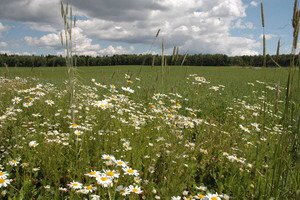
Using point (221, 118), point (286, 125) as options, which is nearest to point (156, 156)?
point (286, 125)

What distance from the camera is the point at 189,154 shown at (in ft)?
13.2

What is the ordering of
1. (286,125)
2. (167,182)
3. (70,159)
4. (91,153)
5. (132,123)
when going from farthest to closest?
(132,123) → (91,153) → (70,159) → (167,182) → (286,125)

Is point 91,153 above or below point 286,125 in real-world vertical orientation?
below

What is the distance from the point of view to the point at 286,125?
2416 millimetres

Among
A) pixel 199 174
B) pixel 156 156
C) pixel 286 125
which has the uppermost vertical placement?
pixel 286 125

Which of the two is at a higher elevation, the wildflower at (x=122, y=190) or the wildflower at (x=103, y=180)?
the wildflower at (x=103, y=180)

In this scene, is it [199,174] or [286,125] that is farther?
[199,174]

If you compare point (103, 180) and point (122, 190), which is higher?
point (103, 180)

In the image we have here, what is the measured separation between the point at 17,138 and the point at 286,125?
3157 millimetres

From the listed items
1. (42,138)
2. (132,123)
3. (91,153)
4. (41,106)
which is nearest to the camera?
(91,153)

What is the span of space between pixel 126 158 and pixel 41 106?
279 cm

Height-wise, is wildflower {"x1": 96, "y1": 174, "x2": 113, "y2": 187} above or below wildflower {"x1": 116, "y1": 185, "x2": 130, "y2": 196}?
above

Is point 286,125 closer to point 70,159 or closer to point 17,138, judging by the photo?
point 70,159

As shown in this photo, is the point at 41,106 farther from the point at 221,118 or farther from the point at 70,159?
the point at 221,118
